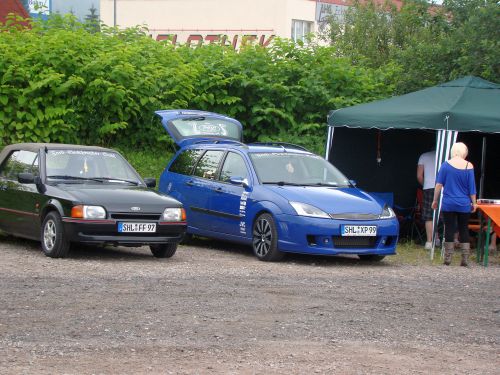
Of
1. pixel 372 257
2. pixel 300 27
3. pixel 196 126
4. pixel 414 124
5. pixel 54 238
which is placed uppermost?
pixel 300 27

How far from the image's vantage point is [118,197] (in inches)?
536

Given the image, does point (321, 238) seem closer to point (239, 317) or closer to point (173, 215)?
point (173, 215)

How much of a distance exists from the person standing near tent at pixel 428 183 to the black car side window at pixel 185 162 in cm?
356

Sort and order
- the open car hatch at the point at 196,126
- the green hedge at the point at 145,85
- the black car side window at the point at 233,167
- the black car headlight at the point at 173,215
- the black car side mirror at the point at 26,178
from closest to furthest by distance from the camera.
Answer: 1. the black car headlight at the point at 173,215
2. the black car side mirror at the point at 26,178
3. the black car side window at the point at 233,167
4. the open car hatch at the point at 196,126
5. the green hedge at the point at 145,85

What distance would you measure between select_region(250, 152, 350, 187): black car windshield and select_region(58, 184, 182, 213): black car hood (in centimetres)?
164

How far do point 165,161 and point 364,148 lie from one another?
184 inches

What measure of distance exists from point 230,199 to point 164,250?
55.6 inches

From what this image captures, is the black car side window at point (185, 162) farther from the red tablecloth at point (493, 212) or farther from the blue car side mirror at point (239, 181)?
the red tablecloth at point (493, 212)

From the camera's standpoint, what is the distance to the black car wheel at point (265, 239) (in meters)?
14.2

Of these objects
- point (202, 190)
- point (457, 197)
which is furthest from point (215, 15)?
point (457, 197)

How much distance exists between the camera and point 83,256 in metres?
14.0

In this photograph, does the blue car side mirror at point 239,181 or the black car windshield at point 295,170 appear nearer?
the blue car side mirror at point 239,181

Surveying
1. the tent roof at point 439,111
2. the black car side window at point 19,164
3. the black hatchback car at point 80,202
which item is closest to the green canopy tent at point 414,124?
the tent roof at point 439,111

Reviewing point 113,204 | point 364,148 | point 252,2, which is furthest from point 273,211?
point 252,2
